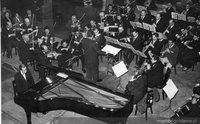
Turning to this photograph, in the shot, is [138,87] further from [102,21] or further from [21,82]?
[102,21]

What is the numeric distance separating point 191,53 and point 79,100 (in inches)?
184

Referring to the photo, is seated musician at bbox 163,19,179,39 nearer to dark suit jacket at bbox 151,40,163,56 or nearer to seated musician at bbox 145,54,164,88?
dark suit jacket at bbox 151,40,163,56

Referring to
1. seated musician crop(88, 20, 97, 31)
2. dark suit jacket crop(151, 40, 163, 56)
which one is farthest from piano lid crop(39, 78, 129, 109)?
seated musician crop(88, 20, 97, 31)

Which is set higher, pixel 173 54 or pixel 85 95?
pixel 173 54

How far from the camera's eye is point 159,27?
11336 millimetres

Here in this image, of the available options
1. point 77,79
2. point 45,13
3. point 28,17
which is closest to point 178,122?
point 77,79

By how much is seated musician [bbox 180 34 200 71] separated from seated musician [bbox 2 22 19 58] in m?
5.75

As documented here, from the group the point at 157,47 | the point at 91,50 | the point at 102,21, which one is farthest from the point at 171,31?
the point at 91,50

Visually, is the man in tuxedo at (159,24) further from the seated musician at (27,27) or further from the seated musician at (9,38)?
the seated musician at (9,38)

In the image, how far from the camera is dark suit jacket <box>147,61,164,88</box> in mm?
8477

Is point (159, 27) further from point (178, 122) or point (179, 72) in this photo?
point (178, 122)

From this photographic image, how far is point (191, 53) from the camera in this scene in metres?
9.96

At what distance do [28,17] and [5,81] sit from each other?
3300 mm

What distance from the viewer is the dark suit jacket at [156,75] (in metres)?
8.48
